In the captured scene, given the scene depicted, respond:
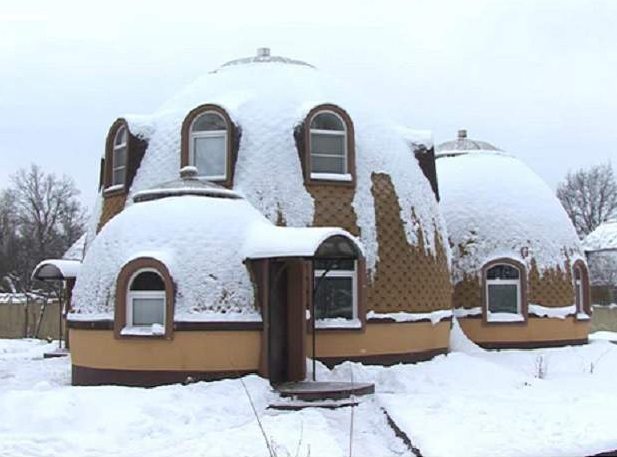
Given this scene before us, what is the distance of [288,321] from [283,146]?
12.2ft

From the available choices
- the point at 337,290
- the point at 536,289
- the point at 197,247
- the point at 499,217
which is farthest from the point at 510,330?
the point at 197,247

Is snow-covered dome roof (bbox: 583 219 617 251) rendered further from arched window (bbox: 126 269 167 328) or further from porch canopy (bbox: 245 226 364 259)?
arched window (bbox: 126 269 167 328)

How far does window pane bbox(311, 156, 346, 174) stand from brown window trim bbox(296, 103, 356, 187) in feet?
0.58

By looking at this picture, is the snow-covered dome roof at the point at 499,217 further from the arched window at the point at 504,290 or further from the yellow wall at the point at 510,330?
the yellow wall at the point at 510,330

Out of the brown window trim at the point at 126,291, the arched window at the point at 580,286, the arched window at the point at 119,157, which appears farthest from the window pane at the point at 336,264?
the arched window at the point at 580,286

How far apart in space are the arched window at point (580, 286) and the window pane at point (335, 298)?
361 inches

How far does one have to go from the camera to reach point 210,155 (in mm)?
17672

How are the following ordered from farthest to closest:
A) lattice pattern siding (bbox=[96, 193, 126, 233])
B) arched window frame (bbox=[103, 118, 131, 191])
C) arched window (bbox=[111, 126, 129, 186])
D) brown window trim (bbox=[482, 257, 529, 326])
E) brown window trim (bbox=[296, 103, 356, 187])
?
brown window trim (bbox=[482, 257, 529, 326]) < arched window frame (bbox=[103, 118, 131, 191]) < arched window (bbox=[111, 126, 129, 186]) < lattice pattern siding (bbox=[96, 193, 126, 233]) < brown window trim (bbox=[296, 103, 356, 187])

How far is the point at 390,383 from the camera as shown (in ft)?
50.7

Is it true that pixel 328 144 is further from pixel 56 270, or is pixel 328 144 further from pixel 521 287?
pixel 56 270

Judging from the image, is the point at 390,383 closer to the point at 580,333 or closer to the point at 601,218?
the point at 580,333

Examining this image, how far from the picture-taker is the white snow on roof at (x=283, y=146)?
17.1m

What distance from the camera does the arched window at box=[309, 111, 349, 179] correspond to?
17562 millimetres

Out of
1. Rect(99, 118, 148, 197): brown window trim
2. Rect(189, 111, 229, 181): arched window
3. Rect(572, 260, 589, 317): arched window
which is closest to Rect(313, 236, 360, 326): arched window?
Rect(189, 111, 229, 181): arched window
